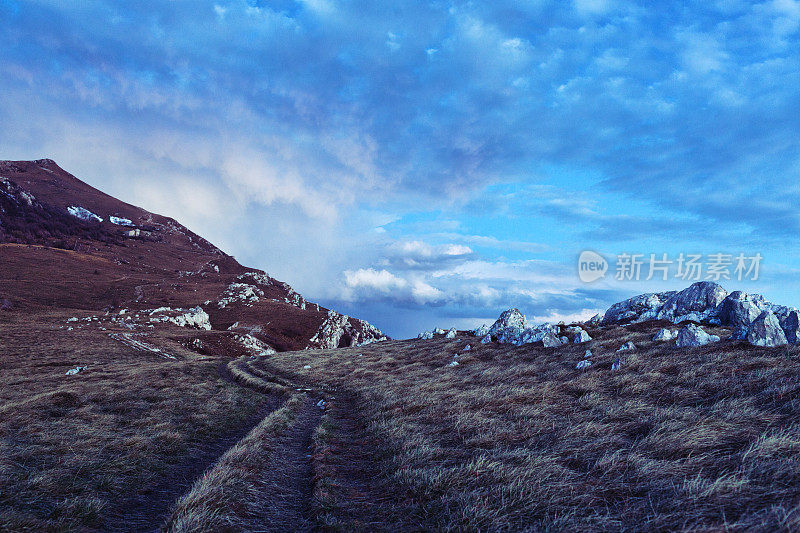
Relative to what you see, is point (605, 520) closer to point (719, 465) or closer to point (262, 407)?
point (719, 465)

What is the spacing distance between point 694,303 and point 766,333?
40.3 ft

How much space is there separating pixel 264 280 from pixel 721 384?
16408cm

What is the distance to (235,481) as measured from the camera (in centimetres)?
815

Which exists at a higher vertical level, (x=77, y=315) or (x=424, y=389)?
(x=77, y=315)

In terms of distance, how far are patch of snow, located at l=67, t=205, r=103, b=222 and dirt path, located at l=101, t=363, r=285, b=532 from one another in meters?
238

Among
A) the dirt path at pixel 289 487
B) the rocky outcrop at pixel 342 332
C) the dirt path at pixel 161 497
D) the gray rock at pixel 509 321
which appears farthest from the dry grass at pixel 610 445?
the rocky outcrop at pixel 342 332

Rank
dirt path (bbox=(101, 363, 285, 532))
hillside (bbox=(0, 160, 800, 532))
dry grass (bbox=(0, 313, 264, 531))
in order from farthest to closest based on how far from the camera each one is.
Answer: dry grass (bbox=(0, 313, 264, 531)), dirt path (bbox=(101, 363, 285, 532)), hillside (bbox=(0, 160, 800, 532))

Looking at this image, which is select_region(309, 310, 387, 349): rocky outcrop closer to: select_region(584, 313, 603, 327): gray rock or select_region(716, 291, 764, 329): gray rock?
select_region(584, 313, 603, 327): gray rock

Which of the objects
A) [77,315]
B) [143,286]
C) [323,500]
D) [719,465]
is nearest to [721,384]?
[719,465]

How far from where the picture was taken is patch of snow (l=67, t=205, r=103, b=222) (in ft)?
614

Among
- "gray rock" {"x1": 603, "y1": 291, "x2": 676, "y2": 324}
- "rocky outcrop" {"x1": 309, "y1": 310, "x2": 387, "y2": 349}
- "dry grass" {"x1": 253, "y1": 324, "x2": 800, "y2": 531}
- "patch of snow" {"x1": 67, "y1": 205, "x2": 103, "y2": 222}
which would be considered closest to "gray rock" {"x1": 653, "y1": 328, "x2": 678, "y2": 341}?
"dry grass" {"x1": 253, "y1": 324, "x2": 800, "y2": 531}

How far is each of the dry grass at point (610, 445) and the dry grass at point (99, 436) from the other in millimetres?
5534

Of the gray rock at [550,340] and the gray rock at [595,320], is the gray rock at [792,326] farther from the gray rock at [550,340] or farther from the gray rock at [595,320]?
the gray rock at [595,320]

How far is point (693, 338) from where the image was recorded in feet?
62.7
